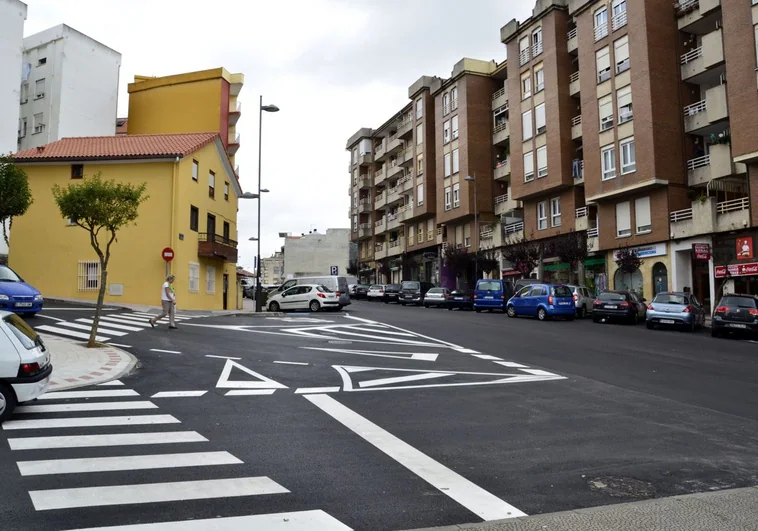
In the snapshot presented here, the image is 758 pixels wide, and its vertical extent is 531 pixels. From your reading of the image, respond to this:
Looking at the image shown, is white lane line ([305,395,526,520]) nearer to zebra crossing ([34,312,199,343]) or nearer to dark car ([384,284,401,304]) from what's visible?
zebra crossing ([34,312,199,343])

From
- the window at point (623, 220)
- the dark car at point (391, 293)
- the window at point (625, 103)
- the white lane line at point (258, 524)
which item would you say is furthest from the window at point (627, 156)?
the white lane line at point (258, 524)

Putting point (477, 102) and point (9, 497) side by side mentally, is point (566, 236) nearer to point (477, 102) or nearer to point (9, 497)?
point (477, 102)

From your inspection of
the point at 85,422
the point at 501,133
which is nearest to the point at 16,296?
the point at 85,422

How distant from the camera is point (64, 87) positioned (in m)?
42.1

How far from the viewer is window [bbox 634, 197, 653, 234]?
3155 centimetres

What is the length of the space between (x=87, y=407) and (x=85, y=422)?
963mm

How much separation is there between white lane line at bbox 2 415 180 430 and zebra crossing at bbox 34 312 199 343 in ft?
28.7

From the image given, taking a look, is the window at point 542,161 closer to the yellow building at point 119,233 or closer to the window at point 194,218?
the window at point 194,218

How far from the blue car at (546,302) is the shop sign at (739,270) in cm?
651

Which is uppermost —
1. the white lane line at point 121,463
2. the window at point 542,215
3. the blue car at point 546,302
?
the window at point 542,215

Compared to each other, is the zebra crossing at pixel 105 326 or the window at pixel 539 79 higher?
the window at pixel 539 79

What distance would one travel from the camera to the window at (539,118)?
3925cm

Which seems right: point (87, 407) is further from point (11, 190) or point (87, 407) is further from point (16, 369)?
point (11, 190)

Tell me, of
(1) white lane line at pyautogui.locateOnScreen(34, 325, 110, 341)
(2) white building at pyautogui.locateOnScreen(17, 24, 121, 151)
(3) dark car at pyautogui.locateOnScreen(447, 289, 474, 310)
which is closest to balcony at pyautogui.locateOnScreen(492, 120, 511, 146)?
(3) dark car at pyautogui.locateOnScreen(447, 289, 474, 310)
